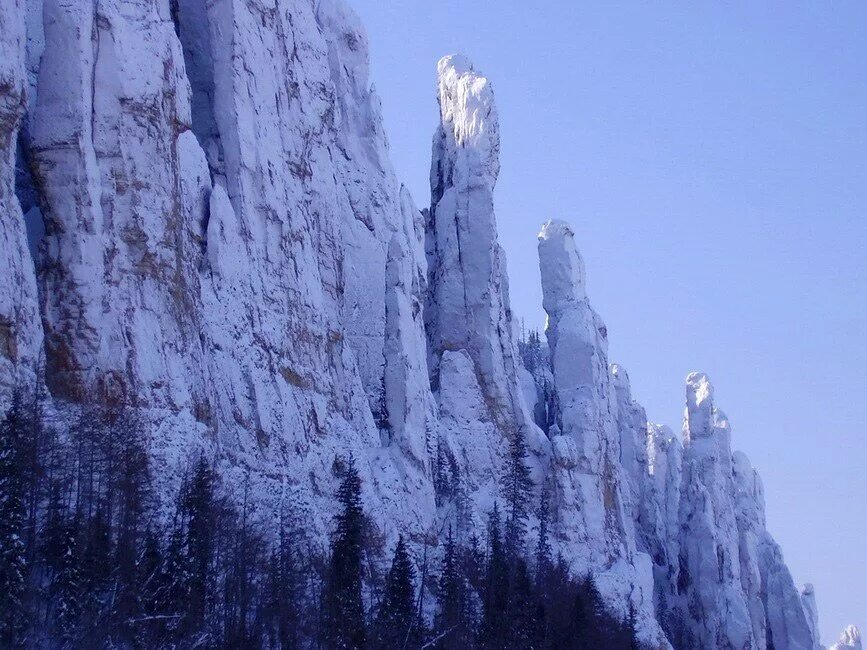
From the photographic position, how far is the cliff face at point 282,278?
38625 mm

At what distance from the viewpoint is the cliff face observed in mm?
38625

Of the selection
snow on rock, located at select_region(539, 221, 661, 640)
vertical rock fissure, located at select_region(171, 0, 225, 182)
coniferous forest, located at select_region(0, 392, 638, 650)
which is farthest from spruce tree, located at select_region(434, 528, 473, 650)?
vertical rock fissure, located at select_region(171, 0, 225, 182)

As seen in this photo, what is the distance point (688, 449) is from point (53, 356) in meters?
59.3

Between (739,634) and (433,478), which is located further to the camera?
(739,634)

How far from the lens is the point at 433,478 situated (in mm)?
56188

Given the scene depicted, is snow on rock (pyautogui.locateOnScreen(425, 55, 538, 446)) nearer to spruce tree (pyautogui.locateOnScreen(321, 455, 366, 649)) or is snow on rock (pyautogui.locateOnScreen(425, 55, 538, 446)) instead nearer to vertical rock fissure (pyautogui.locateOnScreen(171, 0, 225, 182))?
spruce tree (pyautogui.locateOnScreen(321, 455, 366, 649))

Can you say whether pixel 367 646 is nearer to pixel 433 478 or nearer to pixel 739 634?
pixel 433 478

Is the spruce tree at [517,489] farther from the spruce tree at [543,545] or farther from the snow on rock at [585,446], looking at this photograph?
the snow on rock at [585,446]

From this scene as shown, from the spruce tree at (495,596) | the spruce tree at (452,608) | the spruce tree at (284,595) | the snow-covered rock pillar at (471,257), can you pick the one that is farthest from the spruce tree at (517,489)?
the spruce tree at (284,595)

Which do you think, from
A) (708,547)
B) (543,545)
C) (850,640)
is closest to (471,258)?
(543,545)

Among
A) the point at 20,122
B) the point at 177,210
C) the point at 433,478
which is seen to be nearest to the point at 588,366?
the point at 433,478

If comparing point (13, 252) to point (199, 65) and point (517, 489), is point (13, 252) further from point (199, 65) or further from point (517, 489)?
point (517, 489)

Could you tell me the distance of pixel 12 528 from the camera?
3112 centimetres

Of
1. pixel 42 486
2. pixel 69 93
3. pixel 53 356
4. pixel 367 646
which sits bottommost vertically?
pixel 367 646
